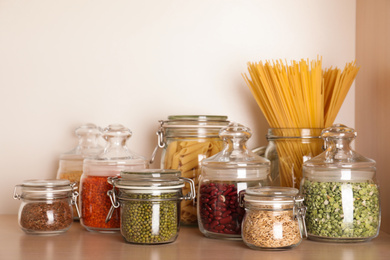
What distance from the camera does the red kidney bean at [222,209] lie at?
3.44ft

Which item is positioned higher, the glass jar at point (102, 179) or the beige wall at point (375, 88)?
the beige wall at point (375, 88)

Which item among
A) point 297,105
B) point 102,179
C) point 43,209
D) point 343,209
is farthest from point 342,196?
point 43,209

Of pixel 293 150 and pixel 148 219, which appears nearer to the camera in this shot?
pixel 148 219

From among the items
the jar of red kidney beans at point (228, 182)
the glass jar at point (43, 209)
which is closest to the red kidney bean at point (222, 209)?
the jar of red kidney beans at point (228, 182)

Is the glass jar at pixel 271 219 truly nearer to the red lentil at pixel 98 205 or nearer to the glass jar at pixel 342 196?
the glass jar at pixel 342 196

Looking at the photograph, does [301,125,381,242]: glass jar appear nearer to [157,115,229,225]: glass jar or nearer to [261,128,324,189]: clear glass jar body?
[261,128,324,189]: clear glass jar body

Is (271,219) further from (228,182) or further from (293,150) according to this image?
(293,150)

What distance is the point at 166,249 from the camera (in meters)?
0.99

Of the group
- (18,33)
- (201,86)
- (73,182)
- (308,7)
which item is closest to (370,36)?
(308,7)

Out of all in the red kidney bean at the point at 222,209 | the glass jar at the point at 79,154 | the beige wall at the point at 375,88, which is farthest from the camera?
the glass jar at the point at 79,154

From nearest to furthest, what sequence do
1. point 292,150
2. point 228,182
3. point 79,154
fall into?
point 228,182 → point 292,150 → point 79,154

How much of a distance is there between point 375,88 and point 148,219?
0.61 m

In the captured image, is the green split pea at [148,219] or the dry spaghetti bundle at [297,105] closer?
the green split pea at [148,219]

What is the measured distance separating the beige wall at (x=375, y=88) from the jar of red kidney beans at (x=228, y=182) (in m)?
0.28
